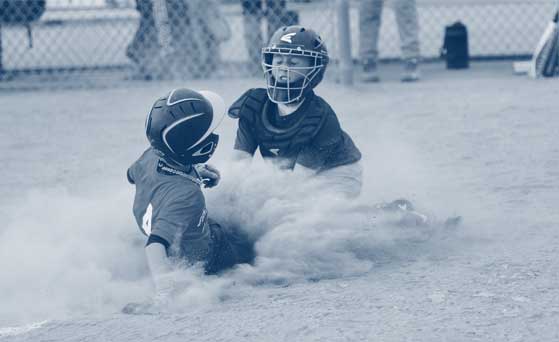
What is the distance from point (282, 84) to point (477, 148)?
2373 millimetres

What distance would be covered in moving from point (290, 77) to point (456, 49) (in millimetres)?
6478

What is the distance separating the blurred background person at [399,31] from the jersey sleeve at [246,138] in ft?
15.9

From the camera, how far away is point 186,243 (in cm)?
371

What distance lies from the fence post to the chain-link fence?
0.17m

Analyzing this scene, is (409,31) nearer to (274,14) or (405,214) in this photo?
(274,14)

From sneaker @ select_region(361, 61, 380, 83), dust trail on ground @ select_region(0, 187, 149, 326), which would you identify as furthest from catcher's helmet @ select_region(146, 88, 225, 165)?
sneaker @ select_region(361, 61, 380, 83)

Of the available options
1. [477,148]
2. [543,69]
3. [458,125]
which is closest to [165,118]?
[477,148]

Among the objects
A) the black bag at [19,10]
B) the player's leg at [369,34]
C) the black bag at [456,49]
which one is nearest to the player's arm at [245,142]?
the player's leg at [369,34]

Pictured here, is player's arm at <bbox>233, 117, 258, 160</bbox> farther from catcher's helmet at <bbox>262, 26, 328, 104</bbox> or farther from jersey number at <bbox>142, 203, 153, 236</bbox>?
jersey number at <bbox>142, 203, 153, 236</bbox>

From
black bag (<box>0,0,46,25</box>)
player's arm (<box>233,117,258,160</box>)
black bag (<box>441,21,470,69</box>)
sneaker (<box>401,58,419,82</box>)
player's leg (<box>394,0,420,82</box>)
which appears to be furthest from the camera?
black bag (<box>0,0,46,25</box>)

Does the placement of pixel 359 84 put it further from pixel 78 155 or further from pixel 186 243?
pixel 186 243

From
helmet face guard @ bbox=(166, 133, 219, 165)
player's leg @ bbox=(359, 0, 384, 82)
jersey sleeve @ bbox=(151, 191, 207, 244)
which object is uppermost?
helmet face guard @ bbox=(166, 133, 219, 165)

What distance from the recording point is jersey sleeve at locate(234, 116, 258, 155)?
181 inches

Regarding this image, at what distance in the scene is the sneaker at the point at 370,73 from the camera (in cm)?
948
